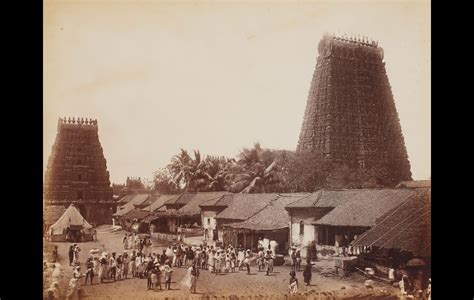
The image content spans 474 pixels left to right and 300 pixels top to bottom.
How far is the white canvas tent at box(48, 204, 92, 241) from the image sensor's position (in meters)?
6.70

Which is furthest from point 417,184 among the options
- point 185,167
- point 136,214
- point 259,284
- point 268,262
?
point 136,214

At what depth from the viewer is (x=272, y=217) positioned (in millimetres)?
7180

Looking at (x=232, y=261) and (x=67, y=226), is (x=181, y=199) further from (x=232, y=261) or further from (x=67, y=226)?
(x=67, y=226)

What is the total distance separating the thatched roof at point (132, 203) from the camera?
6.80m

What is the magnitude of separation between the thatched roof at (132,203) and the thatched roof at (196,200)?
47 cm

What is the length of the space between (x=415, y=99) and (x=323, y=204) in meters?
1.78

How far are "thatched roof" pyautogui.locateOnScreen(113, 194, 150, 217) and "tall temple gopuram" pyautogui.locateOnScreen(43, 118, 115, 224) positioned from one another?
0.47ft

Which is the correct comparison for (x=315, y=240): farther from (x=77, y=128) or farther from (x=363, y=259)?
(x=77, y=128)

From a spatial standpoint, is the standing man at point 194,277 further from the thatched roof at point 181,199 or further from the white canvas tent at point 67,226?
the white canvas tent at point 67,226

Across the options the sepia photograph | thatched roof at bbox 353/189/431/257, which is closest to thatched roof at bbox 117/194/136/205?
the sepia photograph

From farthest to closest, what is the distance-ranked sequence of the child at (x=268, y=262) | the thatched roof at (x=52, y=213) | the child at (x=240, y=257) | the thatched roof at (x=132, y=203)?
the child at (x=240, y=257)
the child at (x=268, y=262)
the thatched roof at (x=132, y=203)
the thatched roof at (x=52, y=213)

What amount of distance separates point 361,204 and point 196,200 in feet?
6.91

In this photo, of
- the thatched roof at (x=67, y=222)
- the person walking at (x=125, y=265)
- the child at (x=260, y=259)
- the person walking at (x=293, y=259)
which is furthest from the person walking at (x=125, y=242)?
the person walking at (x=293, y=259)
